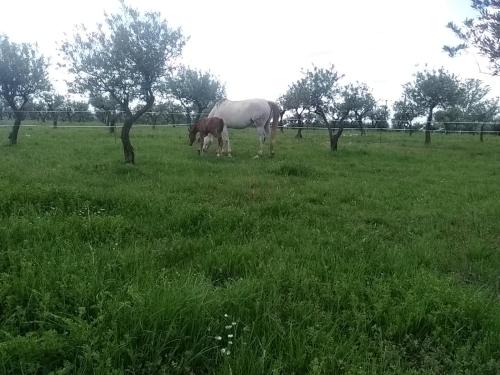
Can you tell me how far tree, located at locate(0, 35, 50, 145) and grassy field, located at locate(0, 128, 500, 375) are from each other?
1328 centimetres

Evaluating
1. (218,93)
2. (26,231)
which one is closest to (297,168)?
(26,231)

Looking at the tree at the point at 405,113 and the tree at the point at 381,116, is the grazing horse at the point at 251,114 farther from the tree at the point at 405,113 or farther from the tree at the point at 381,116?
the tree at the point at 381,116

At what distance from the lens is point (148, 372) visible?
264 centimetres

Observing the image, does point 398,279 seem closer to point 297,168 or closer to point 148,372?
point 148,372

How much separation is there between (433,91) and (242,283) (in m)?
33.0

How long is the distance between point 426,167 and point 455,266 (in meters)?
10.9

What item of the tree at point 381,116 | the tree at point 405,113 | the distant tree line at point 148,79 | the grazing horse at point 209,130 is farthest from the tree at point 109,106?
the tree at point 381,116

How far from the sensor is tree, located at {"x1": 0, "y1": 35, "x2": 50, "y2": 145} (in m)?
18.8

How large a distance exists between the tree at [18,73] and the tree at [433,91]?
1057 inches

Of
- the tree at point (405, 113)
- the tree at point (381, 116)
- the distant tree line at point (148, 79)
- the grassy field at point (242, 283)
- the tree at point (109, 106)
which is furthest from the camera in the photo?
the tree at point (381, 116)

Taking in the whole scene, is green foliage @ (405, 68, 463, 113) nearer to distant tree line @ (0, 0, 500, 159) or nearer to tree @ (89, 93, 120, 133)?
distant tree line @ (0, 0, 500, 159)

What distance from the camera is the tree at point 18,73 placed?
61.5 feet

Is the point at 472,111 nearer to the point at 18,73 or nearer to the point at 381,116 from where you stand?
the point at 381,116

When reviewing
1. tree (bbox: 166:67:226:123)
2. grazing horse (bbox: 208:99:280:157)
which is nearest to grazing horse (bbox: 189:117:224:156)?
grazing horse (bbox: 208:99:280:157)
